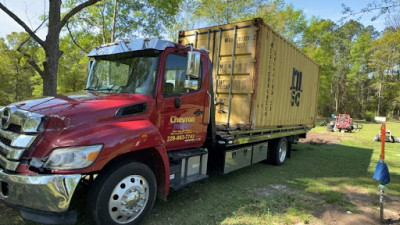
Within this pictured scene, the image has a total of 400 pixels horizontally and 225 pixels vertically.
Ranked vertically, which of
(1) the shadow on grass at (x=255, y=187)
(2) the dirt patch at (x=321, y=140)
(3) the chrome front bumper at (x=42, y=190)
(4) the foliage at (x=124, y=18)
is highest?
(4) the foliage at (x=124, y=18)

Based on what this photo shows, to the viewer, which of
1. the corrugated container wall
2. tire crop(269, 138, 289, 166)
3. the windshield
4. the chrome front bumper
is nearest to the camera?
the chrome front bumper

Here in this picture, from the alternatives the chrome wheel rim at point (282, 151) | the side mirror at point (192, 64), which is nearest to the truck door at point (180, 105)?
the side mirror at point (192, 64)

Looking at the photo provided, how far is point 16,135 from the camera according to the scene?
2.90m

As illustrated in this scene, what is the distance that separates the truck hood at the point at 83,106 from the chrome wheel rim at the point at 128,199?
0.82 metres

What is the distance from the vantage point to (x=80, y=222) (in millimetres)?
3502

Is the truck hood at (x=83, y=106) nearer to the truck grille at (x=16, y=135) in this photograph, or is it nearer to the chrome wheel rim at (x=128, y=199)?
the truck grille at (x=16, y=135)

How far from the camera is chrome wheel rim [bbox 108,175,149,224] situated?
10.2 feet

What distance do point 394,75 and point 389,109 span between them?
5658 millimetres

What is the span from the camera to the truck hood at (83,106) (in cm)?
292

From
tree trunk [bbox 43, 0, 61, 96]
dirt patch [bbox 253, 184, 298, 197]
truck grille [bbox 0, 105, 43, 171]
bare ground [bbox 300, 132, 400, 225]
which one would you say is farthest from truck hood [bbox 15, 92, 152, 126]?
tree trunk [bbox 43, 0, 61, 96]

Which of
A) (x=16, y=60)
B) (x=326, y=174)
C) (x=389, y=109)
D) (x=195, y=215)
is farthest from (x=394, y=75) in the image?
(x=16, y=60)

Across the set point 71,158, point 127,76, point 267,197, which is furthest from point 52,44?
point 267,197

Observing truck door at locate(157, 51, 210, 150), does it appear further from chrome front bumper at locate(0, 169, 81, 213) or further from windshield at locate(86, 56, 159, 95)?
chrome front bumper at locate(0, 169, 81, 213)

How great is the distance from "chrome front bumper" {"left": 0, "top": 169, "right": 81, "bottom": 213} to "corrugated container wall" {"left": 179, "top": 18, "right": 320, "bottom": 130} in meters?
3.47
